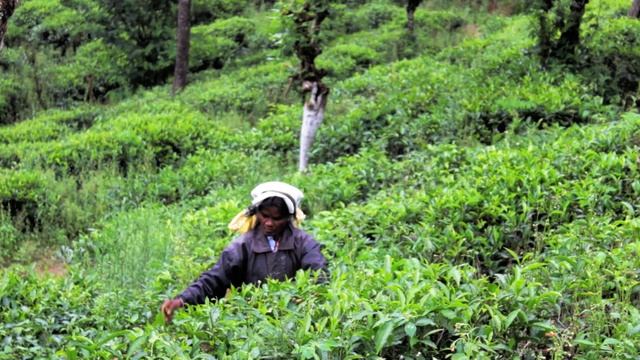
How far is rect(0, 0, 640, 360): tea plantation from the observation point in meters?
3.00

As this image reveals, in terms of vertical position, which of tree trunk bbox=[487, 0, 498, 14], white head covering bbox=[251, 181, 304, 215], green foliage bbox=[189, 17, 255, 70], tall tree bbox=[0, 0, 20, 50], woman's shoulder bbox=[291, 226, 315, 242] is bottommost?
green foliage bbox=[189, 17, 255, 70]

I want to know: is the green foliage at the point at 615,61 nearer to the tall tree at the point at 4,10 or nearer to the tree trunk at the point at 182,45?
the tall tree at the point at 4,10

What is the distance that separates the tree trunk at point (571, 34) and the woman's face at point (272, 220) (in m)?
7.97

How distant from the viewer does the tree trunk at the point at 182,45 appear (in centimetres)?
1639

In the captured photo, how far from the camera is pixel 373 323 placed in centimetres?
291

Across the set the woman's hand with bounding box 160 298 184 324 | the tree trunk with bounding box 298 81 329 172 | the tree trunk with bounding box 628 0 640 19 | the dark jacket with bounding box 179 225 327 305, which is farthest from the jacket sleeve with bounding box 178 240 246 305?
the tree trunk with bounding box 628 0 640 19

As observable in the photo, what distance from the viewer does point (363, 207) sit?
246 inches

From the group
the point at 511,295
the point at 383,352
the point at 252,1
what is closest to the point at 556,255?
the point at 511,295

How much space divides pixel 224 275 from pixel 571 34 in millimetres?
8477

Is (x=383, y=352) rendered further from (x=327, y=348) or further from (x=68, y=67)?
(x=68, y=67)

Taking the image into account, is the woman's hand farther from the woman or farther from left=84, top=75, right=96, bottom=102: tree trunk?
left=84, top=75, right=96, bottom=102: tree trunk

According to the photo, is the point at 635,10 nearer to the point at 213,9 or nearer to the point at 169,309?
the point at 169,309

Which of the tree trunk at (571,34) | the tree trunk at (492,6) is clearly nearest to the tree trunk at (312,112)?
the tree trunk at (571,34)

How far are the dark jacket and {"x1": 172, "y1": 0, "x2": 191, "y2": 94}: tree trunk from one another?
1255cm
